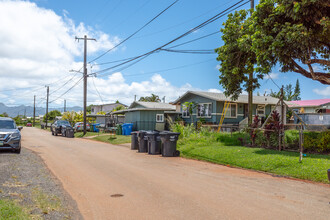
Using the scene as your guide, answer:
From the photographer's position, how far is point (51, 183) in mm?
8031

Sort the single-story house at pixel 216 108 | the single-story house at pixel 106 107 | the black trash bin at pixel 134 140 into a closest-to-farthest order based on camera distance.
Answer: the black trash bin at pixel 134 140, the single-story house at pixel 216 108, the single-story house at pixel 106 107

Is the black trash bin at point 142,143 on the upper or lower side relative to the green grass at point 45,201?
upper

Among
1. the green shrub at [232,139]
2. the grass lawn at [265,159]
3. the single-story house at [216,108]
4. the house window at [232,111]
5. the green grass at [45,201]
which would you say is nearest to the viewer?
the green grass at [45,201]

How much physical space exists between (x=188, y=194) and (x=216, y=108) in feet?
69.9

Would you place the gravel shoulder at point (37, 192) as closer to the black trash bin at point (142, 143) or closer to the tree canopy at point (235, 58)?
the black trash bin at point (142, 143)

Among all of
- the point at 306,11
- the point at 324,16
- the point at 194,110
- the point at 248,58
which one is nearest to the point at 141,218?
the point at 306,11

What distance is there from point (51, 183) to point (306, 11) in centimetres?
1060

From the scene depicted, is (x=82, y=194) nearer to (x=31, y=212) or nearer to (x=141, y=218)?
(x=31, y=212)

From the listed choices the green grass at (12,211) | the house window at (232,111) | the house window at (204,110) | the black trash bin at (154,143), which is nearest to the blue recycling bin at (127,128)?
the house window at (204,110)

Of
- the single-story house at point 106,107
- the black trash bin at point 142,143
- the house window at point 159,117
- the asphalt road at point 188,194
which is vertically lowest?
the asphalt road at point 188,194

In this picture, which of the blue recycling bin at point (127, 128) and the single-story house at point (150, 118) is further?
the single-story house at point (150, 118)

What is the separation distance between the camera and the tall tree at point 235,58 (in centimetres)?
1630

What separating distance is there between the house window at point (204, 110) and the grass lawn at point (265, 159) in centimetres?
1226

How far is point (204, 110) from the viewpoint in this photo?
29.6 meters
